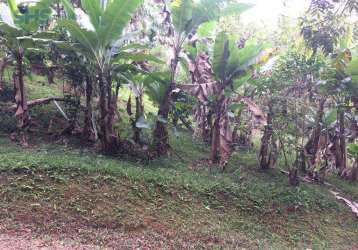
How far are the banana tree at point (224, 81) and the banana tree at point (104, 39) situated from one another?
4.49 ft

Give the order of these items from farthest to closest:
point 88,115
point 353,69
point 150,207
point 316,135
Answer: point 316,135 → point 353,69 → point 88,115 → point 150,207

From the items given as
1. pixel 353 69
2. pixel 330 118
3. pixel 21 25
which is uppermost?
pixel 21 25

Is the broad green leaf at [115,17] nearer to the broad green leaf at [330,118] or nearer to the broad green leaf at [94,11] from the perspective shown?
the broad green leaf at [94,11]

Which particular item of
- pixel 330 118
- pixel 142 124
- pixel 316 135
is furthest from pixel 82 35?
pixel 330 118

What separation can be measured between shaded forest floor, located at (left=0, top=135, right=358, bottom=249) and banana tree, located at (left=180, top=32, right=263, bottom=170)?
71 centimetres

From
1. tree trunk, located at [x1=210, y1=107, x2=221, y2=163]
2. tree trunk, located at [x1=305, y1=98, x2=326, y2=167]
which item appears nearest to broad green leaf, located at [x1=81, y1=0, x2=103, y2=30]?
tree trunk, located at [x1=210, y1=107, x2=221, y2=163]

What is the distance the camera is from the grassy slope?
4.57 m

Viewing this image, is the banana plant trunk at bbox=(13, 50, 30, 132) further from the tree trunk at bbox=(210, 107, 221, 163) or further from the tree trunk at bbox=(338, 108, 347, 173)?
the tree trunk at bbox=(338, 108, 347, 173)

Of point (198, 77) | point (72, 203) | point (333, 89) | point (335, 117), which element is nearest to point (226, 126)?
point (198, 77)

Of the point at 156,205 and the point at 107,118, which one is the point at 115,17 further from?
the point at 156,205

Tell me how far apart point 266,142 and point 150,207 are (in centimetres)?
289

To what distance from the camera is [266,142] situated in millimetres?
7020

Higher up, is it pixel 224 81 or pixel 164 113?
pixel 224 81

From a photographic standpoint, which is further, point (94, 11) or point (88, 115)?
point (88, 115)
